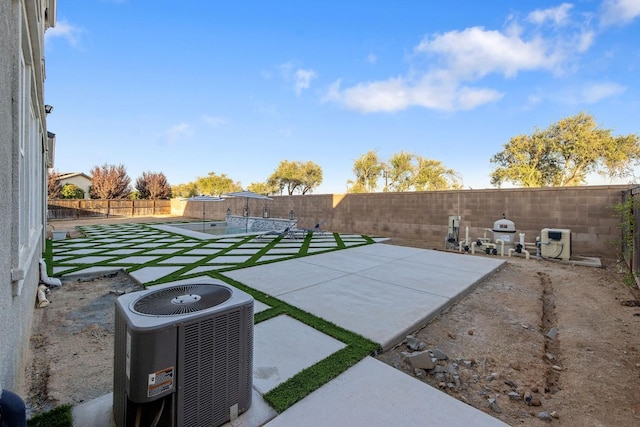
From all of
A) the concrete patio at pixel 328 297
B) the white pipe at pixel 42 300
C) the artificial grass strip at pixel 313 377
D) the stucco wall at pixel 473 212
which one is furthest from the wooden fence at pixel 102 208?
the artificial grass strip at pixel 313 377

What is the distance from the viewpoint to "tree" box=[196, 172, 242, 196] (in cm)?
4217

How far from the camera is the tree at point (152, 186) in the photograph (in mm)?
28078

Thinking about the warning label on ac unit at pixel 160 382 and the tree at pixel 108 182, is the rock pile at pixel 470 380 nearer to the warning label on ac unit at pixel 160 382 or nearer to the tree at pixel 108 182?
the warning label on ac unit at pixel 160 382

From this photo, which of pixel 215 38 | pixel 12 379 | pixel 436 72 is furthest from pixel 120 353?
pixel 436 72

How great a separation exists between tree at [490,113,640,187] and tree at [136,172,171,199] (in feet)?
101

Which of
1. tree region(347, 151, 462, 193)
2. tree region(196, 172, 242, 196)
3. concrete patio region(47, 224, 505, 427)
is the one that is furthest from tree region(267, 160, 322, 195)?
concrete patio region(47, 224, 505, 427)

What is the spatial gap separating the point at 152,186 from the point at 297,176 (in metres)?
15.4

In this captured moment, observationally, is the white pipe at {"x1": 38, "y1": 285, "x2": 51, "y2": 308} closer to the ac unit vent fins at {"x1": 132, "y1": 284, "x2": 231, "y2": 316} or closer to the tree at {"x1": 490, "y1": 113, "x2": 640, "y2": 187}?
the ac unit vent fins at {"x1": 132, "y1": 284, "x2": 231, "y2": 316}

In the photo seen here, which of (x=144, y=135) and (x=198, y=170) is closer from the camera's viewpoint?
(x=144, y=135)

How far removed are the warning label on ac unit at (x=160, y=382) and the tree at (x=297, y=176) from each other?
33.2 m

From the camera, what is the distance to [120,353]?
1394mm

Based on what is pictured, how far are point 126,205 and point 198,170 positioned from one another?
69.1ft

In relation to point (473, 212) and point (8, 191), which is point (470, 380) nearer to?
point (8, 191)

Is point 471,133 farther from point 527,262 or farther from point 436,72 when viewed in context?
point 527,262
